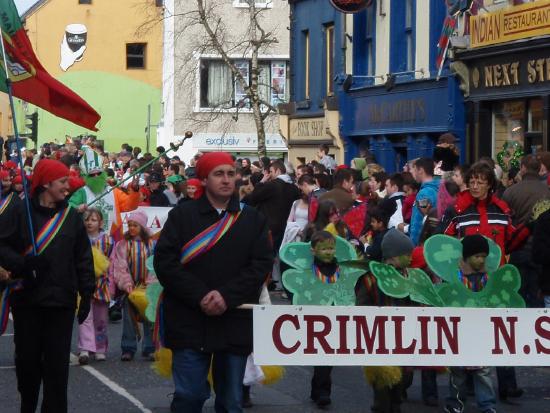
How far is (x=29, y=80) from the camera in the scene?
10.4 metres

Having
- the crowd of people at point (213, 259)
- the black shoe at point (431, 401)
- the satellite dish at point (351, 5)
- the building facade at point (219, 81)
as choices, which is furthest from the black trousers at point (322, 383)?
the building facade at point (219, 81)

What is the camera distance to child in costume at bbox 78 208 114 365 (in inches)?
521

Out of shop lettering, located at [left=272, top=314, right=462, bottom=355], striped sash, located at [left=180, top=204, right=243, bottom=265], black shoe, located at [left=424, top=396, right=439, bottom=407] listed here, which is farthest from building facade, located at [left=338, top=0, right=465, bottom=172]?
striped sash, located at [left=180, top=204, right=243, bottom=265]

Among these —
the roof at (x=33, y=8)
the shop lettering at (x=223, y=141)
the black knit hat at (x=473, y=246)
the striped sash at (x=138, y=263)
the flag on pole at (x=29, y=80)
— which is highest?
the roof at (x=33, y=8)

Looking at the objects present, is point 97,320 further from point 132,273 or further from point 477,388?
point 477,388

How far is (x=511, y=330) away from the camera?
8.63 m

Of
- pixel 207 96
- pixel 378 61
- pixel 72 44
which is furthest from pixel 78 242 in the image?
pixel 72 44

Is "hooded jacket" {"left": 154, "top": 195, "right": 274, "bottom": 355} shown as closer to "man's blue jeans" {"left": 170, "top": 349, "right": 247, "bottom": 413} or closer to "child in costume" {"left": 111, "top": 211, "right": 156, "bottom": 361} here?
"man's blue jeans" {"left": 170, "top": 349, "right": 247, "bottom": 413}

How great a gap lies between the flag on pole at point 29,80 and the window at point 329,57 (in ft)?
75.1

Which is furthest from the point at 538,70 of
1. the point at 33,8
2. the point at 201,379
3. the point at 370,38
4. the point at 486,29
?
the point at 33,8

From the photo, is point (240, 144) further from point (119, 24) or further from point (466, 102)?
point (466, 102)

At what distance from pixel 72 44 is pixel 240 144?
10.2 meters

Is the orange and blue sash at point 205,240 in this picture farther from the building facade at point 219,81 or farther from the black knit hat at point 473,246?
the building facade at point 219,81

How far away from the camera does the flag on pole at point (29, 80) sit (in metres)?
10.0
